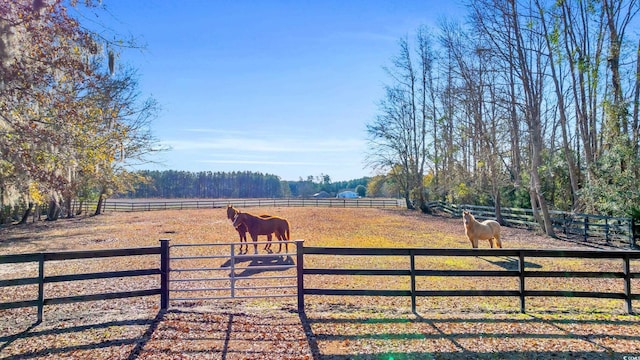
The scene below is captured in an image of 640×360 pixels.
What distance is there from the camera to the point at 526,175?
19.6 m

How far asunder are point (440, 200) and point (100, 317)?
3274cm

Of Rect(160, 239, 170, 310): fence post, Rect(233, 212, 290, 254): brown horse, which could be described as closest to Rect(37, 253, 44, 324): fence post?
Rect(160, 239, 170, 310): fence post

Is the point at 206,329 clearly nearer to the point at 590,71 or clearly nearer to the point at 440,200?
the point at 590,71

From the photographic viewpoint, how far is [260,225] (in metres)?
11.1

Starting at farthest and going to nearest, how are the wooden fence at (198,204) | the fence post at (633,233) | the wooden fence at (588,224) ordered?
the wooden fence at (198,204), the wooden fence at (588,224), the fence post at (633,233)

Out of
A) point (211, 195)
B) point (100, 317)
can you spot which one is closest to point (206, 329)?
point (100, 317)

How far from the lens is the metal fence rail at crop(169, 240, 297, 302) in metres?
5.69

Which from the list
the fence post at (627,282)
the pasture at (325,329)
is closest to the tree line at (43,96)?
→ the pasture at (325,329)

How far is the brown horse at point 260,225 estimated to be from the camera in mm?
10945

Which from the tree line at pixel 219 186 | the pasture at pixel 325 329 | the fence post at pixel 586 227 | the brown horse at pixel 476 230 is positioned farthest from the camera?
the tree line at pixel 219 186

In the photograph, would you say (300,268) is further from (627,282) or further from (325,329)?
(627,282)

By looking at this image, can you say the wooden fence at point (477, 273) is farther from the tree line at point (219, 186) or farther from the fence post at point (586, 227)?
the tree line at point (219, 186)

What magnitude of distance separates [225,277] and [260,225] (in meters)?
4.43

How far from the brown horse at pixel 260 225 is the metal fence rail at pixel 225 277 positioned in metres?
0.94
